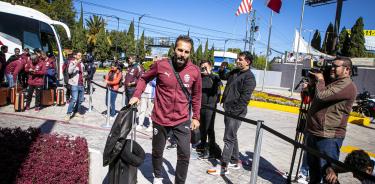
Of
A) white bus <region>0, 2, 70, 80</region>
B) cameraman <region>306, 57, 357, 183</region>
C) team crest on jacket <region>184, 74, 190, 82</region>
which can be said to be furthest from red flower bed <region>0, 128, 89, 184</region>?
white bus <region>0, 2, 70, 80</region>

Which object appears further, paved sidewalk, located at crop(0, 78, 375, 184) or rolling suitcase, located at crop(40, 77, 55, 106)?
rolling suitcase, located at crop(40, 77, 55, 106)

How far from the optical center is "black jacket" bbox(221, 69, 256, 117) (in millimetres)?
4793

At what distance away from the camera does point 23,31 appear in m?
14.5

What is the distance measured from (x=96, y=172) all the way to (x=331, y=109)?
325 cm

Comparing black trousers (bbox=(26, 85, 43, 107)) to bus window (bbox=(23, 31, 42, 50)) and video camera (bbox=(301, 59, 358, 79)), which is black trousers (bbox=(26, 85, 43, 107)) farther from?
video camera (bbox=(301, 59, 358, 79))

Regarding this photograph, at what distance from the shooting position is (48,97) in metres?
10.1

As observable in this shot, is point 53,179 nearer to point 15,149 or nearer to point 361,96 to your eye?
point 15,149

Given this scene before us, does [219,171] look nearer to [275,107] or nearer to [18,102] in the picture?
[18,102]

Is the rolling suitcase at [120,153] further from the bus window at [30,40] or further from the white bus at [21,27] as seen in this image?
the bus window at [30,40]

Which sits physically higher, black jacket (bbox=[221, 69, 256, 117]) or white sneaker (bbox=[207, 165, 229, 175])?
black jacket (bbox=[221, 69, 256, 117])

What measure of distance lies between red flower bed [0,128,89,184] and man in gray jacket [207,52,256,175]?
2216 mm

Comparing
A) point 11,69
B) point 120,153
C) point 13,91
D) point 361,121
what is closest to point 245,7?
point 361,121

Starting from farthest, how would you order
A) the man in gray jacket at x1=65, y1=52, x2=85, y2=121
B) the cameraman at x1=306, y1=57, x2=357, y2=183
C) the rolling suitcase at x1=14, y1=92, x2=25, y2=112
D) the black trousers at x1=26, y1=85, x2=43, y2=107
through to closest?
the black trousers at x1=26, y1=85, x2=43, y2=107 → the rolling suitcase at x1=14, y1=92, x2=25, y2=112 → the man in gray jacket at x1=65, y1=52, x2=85, y2=121 → the cameraman at x1=306, y1=57, x2=357, y2=183

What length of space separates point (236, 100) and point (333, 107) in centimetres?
164
